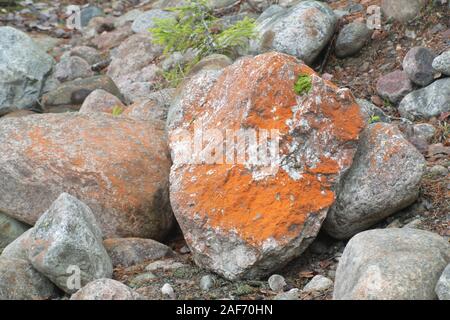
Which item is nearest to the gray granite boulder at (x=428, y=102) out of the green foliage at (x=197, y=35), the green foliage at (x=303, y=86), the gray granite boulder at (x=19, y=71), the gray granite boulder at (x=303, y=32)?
the gray granite boulder at (x=303, y=32)

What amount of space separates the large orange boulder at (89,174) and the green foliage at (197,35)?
1911mm

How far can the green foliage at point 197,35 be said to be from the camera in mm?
7816

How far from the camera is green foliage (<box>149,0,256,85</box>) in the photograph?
25.6 ft

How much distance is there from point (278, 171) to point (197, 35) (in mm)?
3567

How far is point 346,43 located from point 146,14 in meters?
5.21

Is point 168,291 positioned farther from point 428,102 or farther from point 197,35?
point 197,35

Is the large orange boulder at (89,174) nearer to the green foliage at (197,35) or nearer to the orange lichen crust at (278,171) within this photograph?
the orange lichen crust at (278,171)

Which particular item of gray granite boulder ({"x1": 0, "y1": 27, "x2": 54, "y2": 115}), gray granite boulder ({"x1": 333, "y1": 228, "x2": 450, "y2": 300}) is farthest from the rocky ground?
gray granite boulder ({"x1": 0, "y1": 27, "x2": 54, "y2": 115})

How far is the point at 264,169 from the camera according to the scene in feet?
16.2

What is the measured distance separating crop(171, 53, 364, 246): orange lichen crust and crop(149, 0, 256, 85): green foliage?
2598 millimetres

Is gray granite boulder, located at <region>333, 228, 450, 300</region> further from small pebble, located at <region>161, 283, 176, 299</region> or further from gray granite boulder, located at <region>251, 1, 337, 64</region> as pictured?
gray granite boulder, located at <region>251, 1, 337, 64</region>

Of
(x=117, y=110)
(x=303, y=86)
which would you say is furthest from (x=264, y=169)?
(x=117, y=110)

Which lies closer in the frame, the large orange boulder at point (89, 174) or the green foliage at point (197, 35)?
the large orange boulder at point (89, 174)

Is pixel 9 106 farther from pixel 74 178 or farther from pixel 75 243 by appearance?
pixel 75 243
